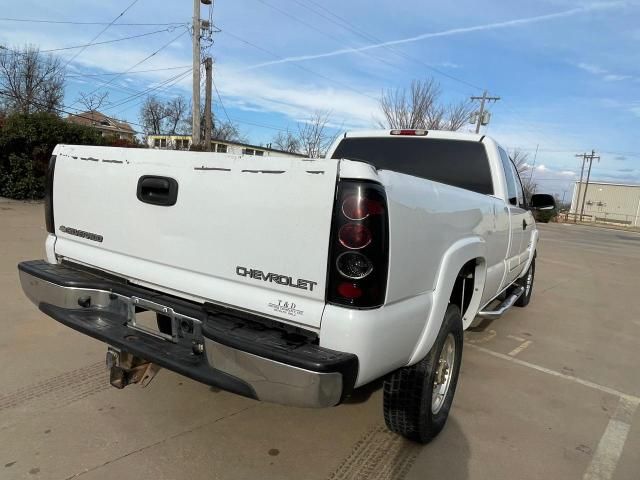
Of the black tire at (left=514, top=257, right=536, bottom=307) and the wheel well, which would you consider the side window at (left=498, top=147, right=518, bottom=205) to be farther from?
the black tire at (left=514, top=257, right=536, bottom=307)

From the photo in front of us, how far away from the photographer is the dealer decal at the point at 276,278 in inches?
81.8

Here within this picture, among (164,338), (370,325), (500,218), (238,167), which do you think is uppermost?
(238,167)

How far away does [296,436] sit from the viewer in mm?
2932

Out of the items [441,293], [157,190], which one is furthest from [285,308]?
[157,190]

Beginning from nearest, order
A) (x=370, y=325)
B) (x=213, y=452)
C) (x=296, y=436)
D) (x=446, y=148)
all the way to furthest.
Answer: (x=370, y=325) → (x=213, y=452) → (x=296, y=436) → (x=446, y=148)

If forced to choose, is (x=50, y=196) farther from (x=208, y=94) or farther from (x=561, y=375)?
(x=208, y=94)

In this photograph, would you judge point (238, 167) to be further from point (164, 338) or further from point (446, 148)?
point (446, 148)

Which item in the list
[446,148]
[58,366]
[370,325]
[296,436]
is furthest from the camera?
[446,148]

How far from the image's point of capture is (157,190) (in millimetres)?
2533

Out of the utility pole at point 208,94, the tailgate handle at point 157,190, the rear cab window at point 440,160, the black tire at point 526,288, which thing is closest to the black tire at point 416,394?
the tailgate handle at point 157,190

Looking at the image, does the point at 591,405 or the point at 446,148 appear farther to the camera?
the point at 446,148

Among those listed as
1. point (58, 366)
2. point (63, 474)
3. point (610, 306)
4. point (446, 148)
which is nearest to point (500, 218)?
point (446, 148)

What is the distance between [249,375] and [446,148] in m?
3.03

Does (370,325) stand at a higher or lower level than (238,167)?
lower
